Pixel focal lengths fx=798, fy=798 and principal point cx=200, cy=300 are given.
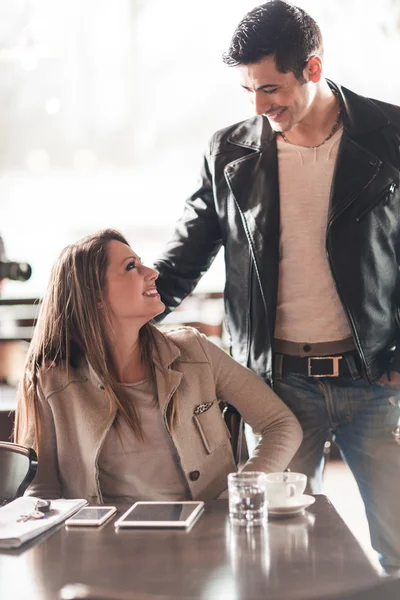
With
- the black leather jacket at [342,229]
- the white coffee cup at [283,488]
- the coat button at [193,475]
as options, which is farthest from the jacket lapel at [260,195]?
the white coffee cup at [283,488]

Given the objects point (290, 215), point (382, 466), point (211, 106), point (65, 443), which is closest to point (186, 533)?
point (65, 443)

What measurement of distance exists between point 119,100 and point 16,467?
6.46m

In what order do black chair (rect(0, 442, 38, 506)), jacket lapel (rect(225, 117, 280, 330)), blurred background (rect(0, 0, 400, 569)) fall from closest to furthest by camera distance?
black chair (rect(0, 442, 38, 506)) < jacket lapel (rect(225, 117, 280, 330)) < blurred background (rect(0, 0, 400, 569))

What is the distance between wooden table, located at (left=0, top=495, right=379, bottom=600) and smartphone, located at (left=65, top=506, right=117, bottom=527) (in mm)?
21

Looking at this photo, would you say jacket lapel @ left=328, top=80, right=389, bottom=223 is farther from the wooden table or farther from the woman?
the wooden table

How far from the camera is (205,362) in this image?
79.9 inches

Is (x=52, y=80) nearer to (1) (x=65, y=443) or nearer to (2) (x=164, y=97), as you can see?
(2) (x=164, y=97)

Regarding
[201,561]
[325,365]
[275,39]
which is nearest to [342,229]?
[325,365]

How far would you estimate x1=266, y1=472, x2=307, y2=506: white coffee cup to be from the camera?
4.81 feet

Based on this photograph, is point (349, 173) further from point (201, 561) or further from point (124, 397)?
point (201, 561)

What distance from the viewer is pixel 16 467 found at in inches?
68.9

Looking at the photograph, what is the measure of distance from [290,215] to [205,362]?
43 cm

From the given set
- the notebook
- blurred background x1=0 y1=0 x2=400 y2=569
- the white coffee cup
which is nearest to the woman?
the notebook

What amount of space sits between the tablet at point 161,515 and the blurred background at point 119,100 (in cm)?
594
